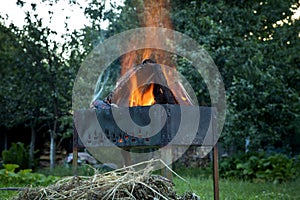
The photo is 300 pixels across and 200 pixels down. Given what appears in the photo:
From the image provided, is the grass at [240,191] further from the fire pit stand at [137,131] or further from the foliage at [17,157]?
the foliage at [17,157]

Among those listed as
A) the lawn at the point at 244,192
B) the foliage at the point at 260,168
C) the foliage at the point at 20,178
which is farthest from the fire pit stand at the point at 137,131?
the foliage at the point at 260,168

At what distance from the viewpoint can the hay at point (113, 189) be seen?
1842 mm

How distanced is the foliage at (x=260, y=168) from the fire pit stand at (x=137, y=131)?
190 inches

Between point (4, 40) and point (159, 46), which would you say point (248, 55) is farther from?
point (4, 40)

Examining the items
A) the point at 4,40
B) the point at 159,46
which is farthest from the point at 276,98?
the point at 4,40

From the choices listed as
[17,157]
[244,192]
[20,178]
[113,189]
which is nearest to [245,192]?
[244,192]

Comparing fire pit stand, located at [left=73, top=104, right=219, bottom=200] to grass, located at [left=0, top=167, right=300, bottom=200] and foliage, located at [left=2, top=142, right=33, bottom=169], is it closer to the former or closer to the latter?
grass, located at [left=0, top=167, right=300, bottom=200]

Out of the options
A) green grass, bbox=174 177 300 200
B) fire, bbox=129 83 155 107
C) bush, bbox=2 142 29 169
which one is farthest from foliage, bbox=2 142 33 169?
fire, bbox=129 83 155 107

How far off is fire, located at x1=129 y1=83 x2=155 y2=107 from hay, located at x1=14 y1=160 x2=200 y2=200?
1695 millimetres

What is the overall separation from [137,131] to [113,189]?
1.43 m

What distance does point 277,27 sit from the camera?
894 centimetres

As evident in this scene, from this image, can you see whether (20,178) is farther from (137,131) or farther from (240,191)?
(137,131)

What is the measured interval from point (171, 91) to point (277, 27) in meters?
5.87

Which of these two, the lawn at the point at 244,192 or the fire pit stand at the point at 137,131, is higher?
the fire pit stand at the point at 137,131
